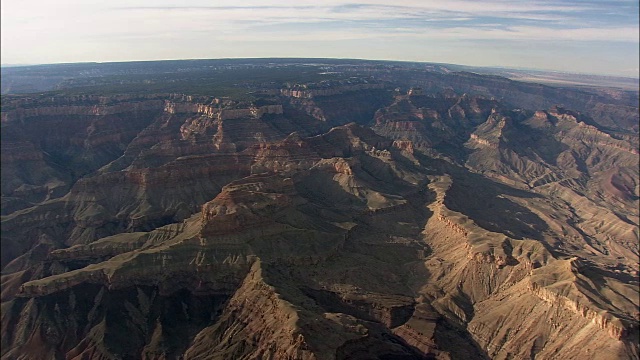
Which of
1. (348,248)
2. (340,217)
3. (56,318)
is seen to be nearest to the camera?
(56,318)

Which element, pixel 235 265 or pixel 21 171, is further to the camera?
pixel 21 171

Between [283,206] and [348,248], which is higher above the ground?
[283,206]

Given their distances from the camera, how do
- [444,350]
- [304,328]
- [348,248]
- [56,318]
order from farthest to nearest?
[348,248]
[56,318]
[444,350]
[304,328]

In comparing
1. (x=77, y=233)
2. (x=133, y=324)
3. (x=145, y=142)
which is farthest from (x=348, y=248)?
(x=145, y=142)

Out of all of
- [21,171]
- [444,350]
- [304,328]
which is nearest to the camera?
[304,328]

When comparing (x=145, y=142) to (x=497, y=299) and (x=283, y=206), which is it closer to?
(x=283, y=206)

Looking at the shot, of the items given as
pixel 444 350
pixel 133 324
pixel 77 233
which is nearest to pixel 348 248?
pixel 444 350

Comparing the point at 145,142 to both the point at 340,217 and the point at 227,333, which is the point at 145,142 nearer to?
the point at 340,217

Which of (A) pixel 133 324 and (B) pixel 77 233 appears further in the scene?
(B) pixel 77 233

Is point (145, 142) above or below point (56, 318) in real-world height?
above
